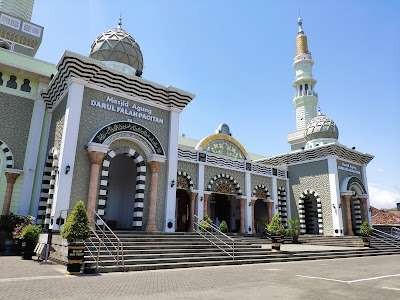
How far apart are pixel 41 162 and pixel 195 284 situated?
1211 cm

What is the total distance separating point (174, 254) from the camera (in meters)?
11.7

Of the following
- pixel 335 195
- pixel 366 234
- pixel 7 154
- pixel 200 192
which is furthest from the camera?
pixel 335 195

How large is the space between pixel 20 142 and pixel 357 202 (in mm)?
25293

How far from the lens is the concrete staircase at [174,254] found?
10.2 metres

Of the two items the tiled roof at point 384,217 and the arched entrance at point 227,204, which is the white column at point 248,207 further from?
the tiled roof at point 384,217

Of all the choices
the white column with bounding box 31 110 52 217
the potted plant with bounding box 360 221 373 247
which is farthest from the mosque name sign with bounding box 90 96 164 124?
the potted plant with bounding box 360 221 373 247

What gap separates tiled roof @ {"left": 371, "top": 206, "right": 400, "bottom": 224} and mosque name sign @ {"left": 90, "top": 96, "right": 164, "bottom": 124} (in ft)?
117

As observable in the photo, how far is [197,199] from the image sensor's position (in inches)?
867

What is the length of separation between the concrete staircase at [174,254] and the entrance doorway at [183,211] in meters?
8.27

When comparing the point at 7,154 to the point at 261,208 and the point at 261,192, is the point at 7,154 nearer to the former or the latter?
the point at 261,192

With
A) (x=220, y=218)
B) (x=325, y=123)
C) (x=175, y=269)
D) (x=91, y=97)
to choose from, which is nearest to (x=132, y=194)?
(x=91, y=97)

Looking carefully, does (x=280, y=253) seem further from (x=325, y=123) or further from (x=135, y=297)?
(x=325, y=123)

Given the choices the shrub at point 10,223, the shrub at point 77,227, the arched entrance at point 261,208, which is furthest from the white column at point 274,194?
the shrub at point 77,227

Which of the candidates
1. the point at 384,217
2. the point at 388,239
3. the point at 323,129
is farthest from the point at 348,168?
the point at 384,217
